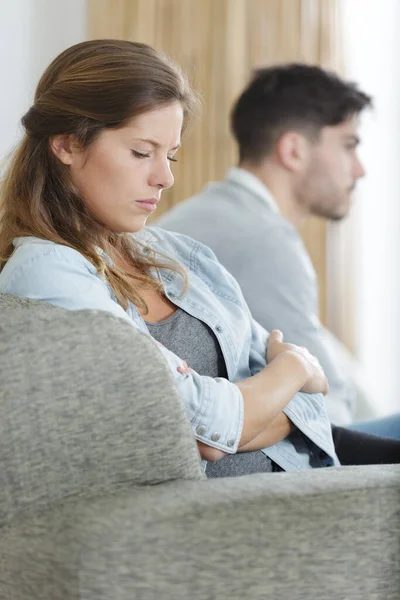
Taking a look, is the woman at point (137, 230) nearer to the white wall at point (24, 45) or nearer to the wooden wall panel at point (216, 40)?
the white wall at point (24, 45)

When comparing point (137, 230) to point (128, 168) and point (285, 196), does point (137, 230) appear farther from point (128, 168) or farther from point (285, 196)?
point (285, 196)

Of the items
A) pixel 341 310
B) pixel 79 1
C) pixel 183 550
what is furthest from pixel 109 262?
pixel 341 310

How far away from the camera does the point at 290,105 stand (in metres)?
2.67

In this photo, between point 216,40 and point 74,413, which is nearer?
point 74,413

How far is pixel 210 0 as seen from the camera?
376cm

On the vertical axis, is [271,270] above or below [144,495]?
below

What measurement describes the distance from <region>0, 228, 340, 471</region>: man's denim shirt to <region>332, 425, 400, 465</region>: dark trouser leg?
0.21 m

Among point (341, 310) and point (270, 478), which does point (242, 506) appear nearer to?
point (270, 478)

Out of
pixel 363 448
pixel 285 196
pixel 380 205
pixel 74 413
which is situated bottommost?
pixel 380 205

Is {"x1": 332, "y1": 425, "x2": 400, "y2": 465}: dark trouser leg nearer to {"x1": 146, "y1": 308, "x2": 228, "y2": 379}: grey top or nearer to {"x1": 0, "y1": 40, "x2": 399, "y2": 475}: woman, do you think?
{"x1": 0, "y1": 40, "x2": 399, "y2": 475}: woman

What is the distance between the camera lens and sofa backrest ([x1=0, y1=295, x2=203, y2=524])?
3.29 ft

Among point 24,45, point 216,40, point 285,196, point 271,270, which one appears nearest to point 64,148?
point 271,270

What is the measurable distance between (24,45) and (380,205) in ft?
5.78

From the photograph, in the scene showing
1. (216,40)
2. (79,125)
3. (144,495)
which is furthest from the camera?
(216,40)
